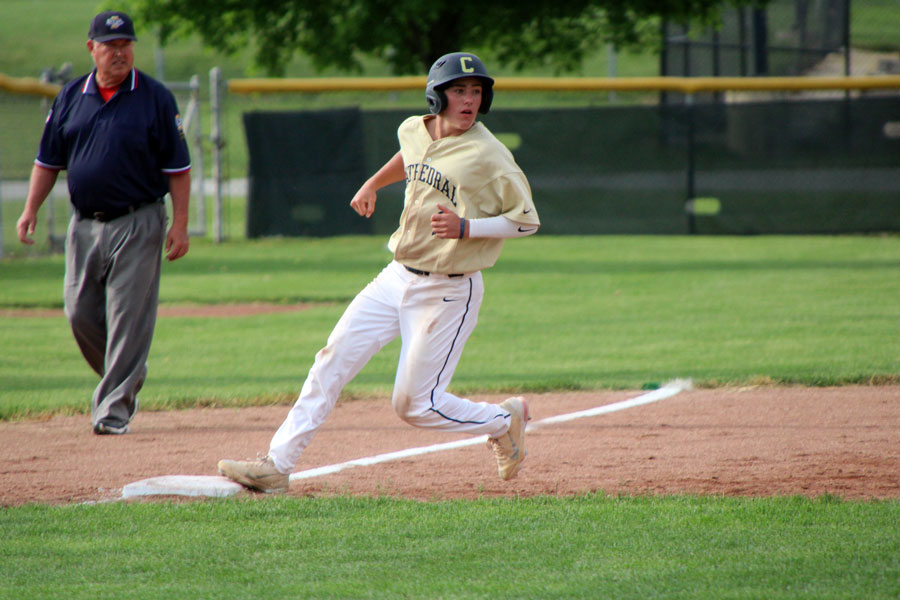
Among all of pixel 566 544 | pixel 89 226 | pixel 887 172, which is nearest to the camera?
pixel 566 544

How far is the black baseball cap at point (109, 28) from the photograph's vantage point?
548 centimetres

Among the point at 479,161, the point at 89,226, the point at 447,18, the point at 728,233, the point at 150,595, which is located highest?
the point at 447,18

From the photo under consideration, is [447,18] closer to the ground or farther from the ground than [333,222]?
farther from the ground

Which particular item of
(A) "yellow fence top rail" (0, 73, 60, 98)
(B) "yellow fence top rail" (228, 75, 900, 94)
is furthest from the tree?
(A) "yellow fence top rail" (0, 73, 60, 98)

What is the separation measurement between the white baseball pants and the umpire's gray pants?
5.37ft

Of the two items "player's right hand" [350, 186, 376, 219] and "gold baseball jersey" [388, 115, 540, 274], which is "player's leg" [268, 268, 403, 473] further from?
"player's right hand" [350, 186, 376, 219]

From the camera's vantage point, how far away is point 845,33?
803 inches

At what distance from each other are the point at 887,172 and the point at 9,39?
176 feet

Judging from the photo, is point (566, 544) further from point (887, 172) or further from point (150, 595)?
point (887, 172)

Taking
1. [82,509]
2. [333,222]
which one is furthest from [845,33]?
[82,509]

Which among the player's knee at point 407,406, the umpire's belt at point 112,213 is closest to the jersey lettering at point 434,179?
the player's knee at point 407,406

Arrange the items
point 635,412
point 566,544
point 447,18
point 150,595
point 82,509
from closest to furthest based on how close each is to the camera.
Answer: point 150,595 < point 566,544 < point 82,509 < point 635,412 < point 447,18

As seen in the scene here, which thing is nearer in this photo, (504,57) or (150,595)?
(150,595)

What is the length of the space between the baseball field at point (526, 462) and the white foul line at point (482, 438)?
0.09 meters
